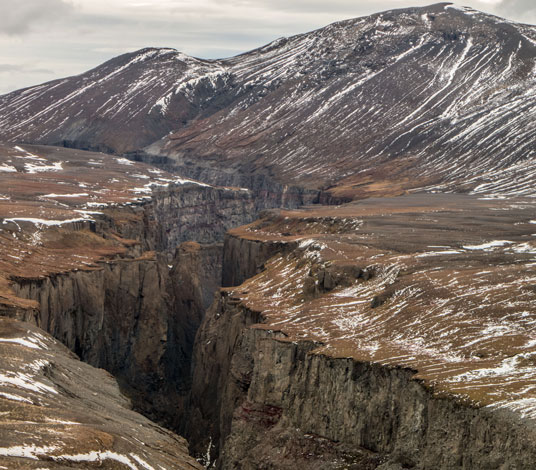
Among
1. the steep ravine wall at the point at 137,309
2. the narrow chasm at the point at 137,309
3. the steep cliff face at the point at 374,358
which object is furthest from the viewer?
the steep ravine wall at the point at 137,309

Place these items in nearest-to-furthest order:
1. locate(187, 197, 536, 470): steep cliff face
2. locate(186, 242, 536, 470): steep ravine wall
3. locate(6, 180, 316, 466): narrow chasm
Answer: locate(186, 242, 536, 470): steep ravine wall
locate(187, 197, 536, 470): steep cliff face
locate(6, 180, 316, 466): narrow chasm

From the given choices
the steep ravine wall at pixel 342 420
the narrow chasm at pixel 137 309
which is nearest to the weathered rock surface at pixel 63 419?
the steep ravine wall at pixel 342 420

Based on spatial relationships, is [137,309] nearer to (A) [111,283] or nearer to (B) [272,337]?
(A) [111,283]

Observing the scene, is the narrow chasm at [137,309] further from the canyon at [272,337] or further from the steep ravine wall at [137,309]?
the canyon at [272,337]

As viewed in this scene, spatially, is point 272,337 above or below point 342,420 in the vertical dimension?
above

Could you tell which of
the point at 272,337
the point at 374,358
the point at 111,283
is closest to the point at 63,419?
the point at 374,358

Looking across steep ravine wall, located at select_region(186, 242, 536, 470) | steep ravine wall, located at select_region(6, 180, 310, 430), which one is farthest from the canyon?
steep ravine wall, located at select_region(6, 180, 310, 430)

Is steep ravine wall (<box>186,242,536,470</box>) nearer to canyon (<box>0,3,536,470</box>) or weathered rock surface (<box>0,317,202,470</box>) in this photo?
canyon (<box>0,3,536,470</box>)
